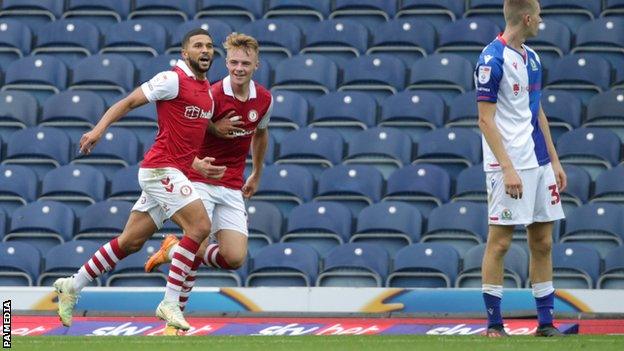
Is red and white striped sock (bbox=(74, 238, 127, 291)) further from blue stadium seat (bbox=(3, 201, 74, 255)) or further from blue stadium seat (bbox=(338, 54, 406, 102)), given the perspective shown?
blue stadium seat (bbox=(338, 54, 406, 102))

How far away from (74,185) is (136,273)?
1.31m

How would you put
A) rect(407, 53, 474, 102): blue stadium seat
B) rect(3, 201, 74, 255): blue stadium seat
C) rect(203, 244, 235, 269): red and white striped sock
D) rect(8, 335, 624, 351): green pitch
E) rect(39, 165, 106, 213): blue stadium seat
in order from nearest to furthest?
rect(8, 335, 624, 351): green pitch, rect(203, 244, 235, 269): red and white striped sock, rect(3, 201, 74, 255): blue stadium seat, rect(39, 165, 106, 213): blue stadium seat, rect(407, 53, 474, 102): blue stadium seat

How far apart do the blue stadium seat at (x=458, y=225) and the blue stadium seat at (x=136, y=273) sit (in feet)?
7.71

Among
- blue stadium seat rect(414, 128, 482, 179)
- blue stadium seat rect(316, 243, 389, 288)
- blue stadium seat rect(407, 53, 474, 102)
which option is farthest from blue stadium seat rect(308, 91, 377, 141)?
blue stadium seat rect(316, 243, 389, 288)

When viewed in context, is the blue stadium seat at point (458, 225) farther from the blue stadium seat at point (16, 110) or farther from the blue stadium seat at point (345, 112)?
the blue stadium seat at point (16, 110)

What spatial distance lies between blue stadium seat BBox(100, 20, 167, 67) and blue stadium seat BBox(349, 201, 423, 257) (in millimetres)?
3671

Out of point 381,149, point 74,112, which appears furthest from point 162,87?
point 74,112

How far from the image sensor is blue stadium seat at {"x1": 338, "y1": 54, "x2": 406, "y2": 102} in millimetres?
14172

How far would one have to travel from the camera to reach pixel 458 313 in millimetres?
10961

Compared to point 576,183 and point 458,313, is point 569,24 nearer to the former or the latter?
point 576,183

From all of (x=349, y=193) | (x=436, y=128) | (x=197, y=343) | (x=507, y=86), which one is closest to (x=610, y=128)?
(x=436, y=128)

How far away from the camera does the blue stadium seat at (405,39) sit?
14602mm

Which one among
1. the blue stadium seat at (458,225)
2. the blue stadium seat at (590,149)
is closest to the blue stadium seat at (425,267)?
the blue stadium seat at (458,225)

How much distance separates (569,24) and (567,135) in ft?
7.49
